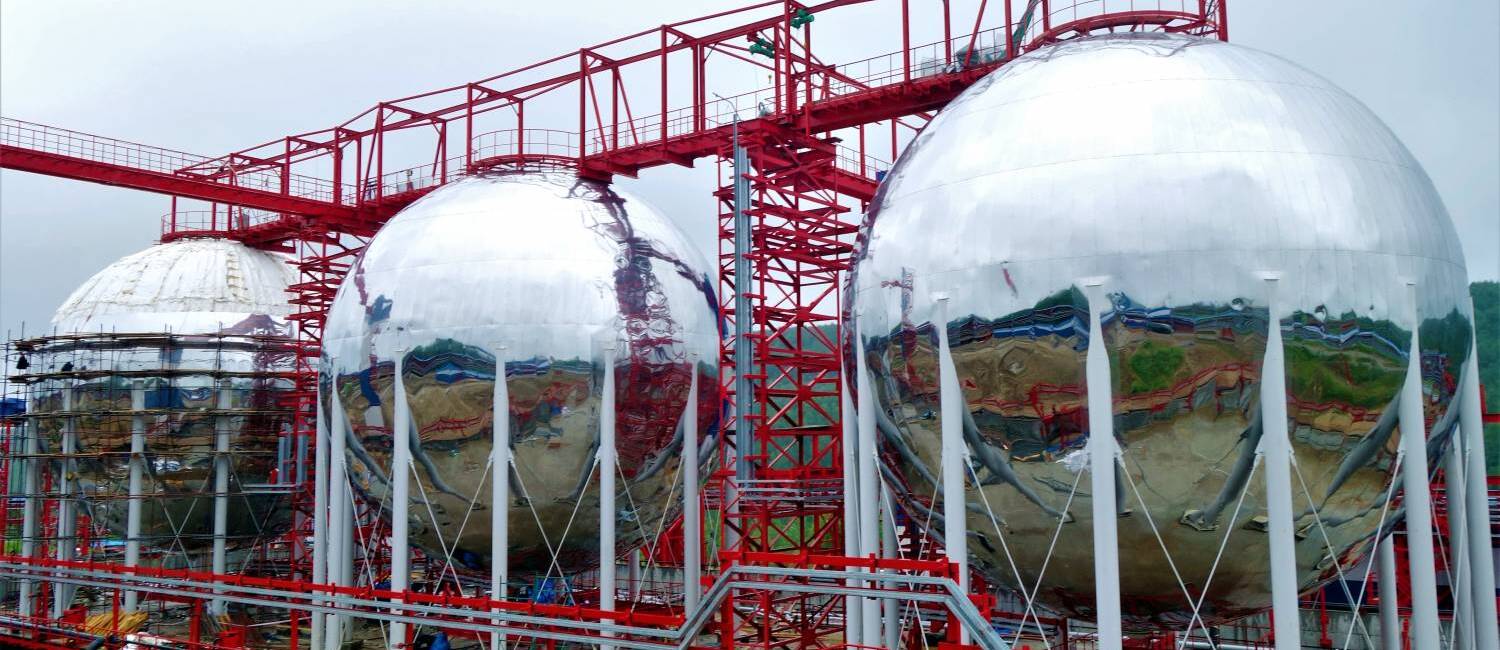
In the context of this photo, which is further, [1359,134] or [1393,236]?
[1359,134]

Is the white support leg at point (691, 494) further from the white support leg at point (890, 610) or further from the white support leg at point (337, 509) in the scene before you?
the white support leg at point (337, 509)

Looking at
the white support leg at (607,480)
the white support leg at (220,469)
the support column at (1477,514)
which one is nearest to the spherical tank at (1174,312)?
the support column at (1477,514)

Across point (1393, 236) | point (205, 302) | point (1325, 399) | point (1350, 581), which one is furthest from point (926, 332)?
point (205, 302)

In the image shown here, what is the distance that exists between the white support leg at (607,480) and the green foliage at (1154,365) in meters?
9.39

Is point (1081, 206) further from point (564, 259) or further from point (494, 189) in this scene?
point (494, 189)

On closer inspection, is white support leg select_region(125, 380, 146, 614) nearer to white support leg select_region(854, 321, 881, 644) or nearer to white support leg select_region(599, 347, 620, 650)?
white support leg select_region(599, 347, 620, 650)

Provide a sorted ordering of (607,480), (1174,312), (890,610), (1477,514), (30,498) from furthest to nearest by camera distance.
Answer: (30,498) < (607,480) < (890,610) < (1477,514) < (1174,312)

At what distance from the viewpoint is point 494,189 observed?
2169 cm

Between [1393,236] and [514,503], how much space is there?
13519 mm

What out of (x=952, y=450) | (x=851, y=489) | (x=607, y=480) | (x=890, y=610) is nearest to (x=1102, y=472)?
(x=952, y=450)

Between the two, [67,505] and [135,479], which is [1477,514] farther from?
[67,505]

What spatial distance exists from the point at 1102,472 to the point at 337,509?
48.3 feet

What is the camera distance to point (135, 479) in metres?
28.5

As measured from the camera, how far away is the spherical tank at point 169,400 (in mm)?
28891
